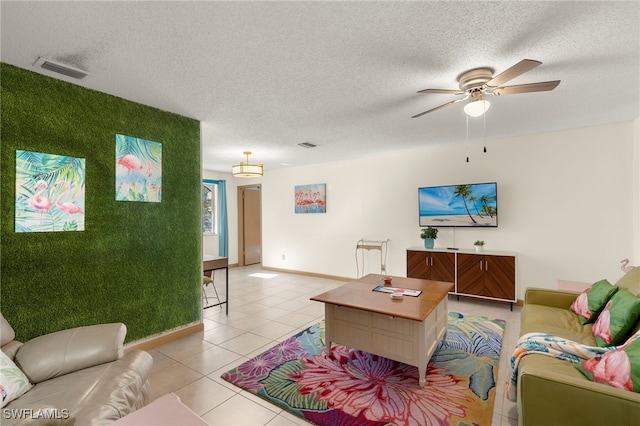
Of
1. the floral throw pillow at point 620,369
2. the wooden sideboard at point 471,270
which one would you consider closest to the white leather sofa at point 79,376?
the floral throw pillow at point 620,369

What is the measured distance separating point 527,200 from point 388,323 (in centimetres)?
324

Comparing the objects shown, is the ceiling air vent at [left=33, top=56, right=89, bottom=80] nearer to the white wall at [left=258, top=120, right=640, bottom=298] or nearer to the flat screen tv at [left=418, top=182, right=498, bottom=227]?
the white wall at [left=258, top=120, right=640, bottom=298]

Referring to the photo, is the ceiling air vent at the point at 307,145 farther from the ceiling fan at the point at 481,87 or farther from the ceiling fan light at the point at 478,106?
the ceiling fan light at the point at 478,106

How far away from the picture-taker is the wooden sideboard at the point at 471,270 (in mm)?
4062

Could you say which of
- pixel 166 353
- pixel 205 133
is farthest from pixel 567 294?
pixel 205 133

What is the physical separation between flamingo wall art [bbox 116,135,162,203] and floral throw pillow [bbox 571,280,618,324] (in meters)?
4.07

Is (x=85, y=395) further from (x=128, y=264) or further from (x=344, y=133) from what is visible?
(x=344, y=133)

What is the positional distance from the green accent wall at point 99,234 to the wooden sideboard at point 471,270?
3263 mm

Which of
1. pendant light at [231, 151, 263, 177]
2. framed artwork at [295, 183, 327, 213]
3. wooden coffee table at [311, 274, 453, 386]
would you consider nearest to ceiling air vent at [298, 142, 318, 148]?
pendant light at [231, 151, 263, 177]

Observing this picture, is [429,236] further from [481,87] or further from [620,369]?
[620,369]

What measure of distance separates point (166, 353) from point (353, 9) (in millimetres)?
3278

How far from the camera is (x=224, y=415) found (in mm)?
1979

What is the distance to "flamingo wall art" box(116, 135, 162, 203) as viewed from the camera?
2805mm

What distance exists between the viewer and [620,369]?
1363mm
